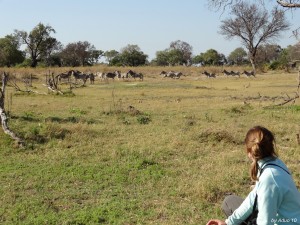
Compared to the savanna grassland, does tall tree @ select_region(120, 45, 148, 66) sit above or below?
above

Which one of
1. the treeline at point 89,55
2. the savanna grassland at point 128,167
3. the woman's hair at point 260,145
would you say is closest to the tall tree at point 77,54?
the treeline at point 89,55

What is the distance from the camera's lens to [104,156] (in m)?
7.94

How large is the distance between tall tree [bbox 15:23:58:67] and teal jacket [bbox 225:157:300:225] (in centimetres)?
5986

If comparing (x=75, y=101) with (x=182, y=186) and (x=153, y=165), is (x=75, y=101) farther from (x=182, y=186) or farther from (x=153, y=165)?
(x=182, y=186)

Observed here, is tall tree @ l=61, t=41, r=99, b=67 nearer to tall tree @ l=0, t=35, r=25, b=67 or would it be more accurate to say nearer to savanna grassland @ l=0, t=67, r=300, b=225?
tall tree @ l=0, t=35, r=25, b=67

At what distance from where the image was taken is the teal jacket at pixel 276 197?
2816mm

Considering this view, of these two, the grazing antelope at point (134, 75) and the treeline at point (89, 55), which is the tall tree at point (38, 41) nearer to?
the treeline at point (89, 55)

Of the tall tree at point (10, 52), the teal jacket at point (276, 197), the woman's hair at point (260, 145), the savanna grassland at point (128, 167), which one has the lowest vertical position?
the savanna grassland at point (128, 167)

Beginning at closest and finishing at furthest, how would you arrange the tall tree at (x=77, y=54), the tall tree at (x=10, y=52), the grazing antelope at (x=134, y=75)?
the grazing antelope at (x=134, y=75)
the tall tree at (x=10, y=52)
the tall tree at (x=77, y=54)

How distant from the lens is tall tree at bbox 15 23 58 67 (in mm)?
60469

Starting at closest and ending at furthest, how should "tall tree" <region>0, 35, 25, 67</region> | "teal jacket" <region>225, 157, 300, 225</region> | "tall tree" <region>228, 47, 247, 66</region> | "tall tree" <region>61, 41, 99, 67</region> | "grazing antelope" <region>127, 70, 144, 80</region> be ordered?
"teal jacket" <region>225, 157, 300, 225</region>
"grazing antelope" <region>127, 70, 144, 80</region>
"tall tree" <region>0, 35, 25, 67</region>
"tall tree" <region>61, 41, 99, 67</region>
"tall tree" <region>228, 47, 247, 66</region>

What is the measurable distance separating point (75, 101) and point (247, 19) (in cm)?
3859

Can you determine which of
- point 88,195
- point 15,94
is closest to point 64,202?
point 88,195

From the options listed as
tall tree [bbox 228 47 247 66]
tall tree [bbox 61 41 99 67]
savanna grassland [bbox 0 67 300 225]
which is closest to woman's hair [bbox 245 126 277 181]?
savanna grassland [bbox 0 67 300 225]
